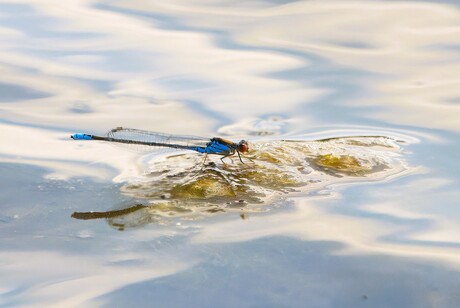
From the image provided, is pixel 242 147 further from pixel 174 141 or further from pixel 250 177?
pixel 174 141

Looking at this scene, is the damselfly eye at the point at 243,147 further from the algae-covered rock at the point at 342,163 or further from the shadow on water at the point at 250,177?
the algae-covered rock at the point at 342,163

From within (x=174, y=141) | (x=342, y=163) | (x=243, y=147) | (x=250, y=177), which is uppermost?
(x=174, y=141)

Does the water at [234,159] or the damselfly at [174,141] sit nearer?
the water at [234,159]

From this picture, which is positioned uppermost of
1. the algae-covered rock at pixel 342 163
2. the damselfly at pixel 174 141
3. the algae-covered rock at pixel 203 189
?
the damselfly at pixel 174 141

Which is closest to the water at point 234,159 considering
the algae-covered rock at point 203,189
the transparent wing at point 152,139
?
the algae-covered rock at point 203,189

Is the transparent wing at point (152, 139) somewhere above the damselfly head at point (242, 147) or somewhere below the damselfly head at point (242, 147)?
above

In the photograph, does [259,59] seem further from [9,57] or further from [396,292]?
[396,292]

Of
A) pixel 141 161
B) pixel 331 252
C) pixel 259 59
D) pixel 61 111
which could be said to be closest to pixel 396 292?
pixel 331 252

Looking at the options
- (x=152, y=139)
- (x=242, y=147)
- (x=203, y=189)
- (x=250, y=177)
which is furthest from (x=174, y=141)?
(x=203, y=189)
